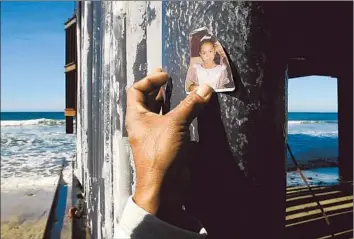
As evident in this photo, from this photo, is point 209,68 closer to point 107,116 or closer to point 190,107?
point 190,107

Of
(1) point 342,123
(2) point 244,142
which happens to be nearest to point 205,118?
(2) point 244,142

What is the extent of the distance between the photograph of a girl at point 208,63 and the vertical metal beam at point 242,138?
0.02m

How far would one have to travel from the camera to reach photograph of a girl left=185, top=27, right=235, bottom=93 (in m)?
1.25

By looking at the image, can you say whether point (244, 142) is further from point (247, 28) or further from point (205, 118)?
point (247, 28)

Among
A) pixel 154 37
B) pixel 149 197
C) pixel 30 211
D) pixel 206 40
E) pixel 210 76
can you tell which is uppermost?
pixel 154 37

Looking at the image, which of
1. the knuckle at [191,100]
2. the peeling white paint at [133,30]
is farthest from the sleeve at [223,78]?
the peeling white paint at [133,30]

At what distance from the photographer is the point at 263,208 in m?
1.25

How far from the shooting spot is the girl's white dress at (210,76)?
4.10ft

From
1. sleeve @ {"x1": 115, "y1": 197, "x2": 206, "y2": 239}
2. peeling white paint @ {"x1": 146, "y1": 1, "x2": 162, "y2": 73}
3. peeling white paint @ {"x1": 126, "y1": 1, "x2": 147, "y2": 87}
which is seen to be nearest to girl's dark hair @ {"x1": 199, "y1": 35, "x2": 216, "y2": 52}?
peeling white paint @ {"x1": 146, "y1": 1, "x2": 162, "y2": 73}

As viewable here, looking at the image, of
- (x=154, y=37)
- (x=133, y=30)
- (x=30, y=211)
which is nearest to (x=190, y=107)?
(x=154, y=37)

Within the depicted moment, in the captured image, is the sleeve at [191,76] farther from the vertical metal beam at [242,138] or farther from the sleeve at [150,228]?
the sleeve at [150,228]

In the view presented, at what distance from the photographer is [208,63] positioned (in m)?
1.26

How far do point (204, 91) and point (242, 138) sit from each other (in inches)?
7.9

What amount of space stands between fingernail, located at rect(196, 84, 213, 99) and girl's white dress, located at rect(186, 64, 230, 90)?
0.08 ft
